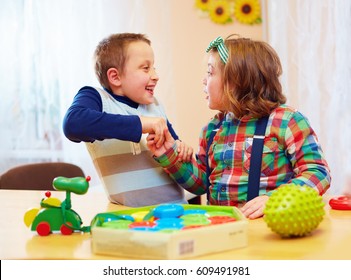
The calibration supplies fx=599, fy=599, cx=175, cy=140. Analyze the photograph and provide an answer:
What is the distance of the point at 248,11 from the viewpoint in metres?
2.94

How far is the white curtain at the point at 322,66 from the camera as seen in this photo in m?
2.65

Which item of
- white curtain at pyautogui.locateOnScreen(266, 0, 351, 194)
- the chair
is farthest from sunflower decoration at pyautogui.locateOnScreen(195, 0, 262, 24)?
the chair

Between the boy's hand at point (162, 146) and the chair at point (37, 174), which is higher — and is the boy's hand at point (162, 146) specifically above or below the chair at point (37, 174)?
above

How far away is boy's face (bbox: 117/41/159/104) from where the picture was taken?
1.60 meters

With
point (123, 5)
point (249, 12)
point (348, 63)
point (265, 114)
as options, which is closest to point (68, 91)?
point (123, 5)

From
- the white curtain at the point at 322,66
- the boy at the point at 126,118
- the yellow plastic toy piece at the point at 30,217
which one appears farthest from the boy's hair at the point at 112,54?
the white curtain at the point at 322,66

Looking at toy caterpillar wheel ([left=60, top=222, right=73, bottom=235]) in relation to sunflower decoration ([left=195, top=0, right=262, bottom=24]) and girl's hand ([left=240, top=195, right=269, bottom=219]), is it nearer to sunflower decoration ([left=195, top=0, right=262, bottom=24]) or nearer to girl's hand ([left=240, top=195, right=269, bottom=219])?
girl's hand ([left=240, top=195, right=269, bottom=219])

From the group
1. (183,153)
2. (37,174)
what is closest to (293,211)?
(183,153)

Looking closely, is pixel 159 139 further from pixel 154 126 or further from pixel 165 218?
pixel 165 218

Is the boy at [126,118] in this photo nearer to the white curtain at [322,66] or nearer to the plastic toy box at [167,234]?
the plastic toy box at [167,234]

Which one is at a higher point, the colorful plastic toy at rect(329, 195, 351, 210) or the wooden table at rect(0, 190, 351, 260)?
the wooden table at rect(0, 190, 351, 260)

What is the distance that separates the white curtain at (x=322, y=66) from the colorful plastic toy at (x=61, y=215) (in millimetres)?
1736

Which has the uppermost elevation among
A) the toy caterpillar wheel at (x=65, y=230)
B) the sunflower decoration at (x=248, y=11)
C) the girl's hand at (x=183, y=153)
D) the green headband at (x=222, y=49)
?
the sunflower decoration at (x=248, y=11)

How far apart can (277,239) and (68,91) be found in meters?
2.06
